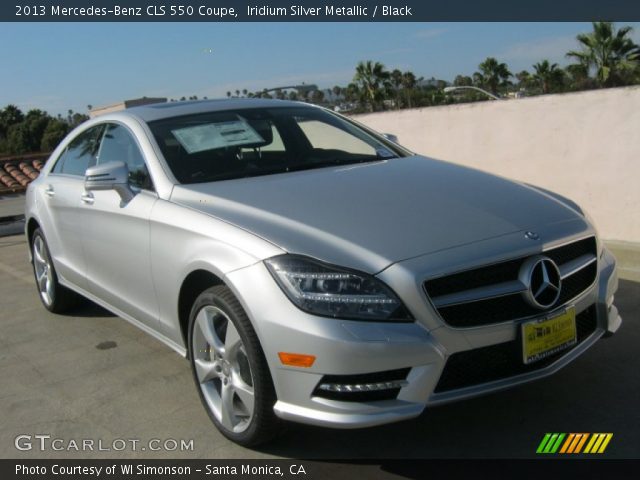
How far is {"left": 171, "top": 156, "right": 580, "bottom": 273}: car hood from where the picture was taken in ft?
8.77

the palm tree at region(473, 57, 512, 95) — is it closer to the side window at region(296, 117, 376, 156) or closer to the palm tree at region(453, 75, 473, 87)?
the palm tree at region(453, 75, 473, 87)

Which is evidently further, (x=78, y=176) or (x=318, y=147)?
(x=78, y=176)

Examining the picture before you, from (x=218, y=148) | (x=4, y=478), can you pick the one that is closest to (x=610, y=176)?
(x=218, y=148)

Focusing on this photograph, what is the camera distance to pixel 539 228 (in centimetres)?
290

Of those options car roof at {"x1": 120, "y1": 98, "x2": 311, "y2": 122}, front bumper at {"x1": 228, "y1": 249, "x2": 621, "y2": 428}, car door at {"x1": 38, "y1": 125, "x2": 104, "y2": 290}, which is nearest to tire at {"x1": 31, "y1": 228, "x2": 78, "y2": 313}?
car door at {"x1": 38, "y1": 125, "x2": 104, "y2": 290}

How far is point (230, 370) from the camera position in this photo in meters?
2.96

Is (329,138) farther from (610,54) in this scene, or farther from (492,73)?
(492,73)

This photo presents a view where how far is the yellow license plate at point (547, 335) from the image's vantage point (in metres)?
2.66

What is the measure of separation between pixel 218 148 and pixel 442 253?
1.69 metres

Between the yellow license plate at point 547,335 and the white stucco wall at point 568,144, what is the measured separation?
11.3ft

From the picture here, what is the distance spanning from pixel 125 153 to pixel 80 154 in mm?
960

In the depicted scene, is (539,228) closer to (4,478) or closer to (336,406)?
(336,406)

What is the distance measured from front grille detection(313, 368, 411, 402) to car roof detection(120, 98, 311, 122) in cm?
220

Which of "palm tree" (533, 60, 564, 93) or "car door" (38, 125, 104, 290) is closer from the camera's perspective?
"car door" (38, 125, 104, 290)
